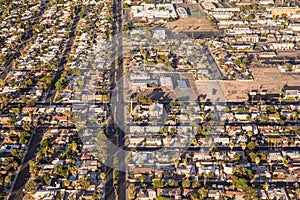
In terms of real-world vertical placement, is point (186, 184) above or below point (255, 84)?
below

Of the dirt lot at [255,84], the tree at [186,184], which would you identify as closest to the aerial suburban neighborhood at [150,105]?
the tree at [186,184]

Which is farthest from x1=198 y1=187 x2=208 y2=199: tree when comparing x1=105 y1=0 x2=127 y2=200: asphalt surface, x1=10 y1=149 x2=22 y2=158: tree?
x1=10 y1=149 x2=22 y2=158: tree

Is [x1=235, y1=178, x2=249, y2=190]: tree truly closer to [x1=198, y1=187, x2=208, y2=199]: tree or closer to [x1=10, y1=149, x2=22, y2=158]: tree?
[x1=198, y1=187, x2=208, y2=199]: tree

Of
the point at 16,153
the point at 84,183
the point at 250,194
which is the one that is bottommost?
the point at 84,183

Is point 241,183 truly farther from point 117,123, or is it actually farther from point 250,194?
point 117,123

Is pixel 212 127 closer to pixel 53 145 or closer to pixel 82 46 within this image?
pixel 53 145

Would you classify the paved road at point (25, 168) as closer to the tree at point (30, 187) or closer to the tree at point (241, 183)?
the tree at point (30, 187)

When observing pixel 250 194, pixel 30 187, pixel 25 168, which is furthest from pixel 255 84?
pixel 30 187
